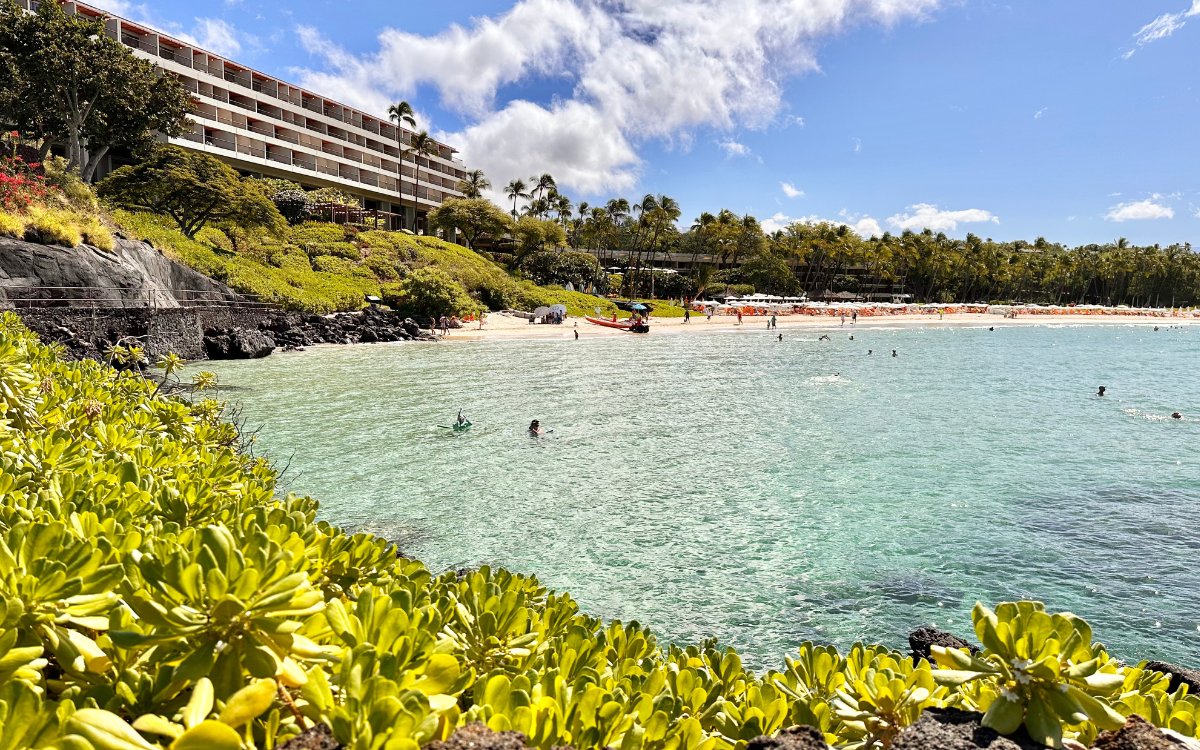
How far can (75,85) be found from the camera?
29359 mm

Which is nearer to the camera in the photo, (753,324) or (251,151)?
(251,151)

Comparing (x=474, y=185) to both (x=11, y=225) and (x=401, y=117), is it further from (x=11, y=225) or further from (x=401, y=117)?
(x=11, y=225)

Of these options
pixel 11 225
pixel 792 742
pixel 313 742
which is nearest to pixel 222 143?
pixel 11 225

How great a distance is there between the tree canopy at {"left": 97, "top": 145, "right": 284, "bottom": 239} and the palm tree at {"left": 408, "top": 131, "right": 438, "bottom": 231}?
33.3 metres

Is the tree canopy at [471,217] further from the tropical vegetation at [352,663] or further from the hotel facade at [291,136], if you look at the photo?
the tropical vegetation at [352,663]

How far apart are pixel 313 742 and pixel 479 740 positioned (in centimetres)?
35

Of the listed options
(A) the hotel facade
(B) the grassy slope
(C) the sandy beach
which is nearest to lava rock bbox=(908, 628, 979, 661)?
(B) the grassy slope

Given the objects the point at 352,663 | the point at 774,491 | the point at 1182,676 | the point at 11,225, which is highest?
the point at 11,225

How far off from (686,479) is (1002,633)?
35.3ft

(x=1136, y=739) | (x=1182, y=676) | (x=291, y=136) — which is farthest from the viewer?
(x=291, y=136)

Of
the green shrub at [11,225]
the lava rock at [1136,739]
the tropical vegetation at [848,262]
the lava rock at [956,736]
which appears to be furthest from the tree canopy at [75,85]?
the tropical vegetation at [848,262]

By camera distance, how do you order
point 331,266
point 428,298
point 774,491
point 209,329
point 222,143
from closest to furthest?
point 774,491, point 209,329, point 428,298, point 331,266, point 222,143

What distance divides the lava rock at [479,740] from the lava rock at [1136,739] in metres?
1.62

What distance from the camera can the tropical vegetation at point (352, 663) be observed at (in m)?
1.29
